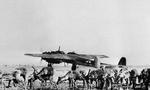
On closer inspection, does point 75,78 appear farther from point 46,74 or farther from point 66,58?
point 66,58

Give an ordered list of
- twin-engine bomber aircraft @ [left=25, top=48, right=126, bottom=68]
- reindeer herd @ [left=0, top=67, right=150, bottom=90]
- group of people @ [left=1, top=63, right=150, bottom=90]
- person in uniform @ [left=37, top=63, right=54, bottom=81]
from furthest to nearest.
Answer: twin-engine bomber aircraft @ [left=25, top=48, right=126, bottom=68], person in uniform @ [left=37, top=63, right=54, bottom=81], group of people @ [left=1, top=63, right=150, bottom=90], reindeer herd @ [left=0, top=67, right=150, bottom=90]

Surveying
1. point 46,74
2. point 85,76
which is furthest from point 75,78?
point 46,74

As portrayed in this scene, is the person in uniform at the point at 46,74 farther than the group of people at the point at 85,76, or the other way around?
the person in uniform at the point at 46,74

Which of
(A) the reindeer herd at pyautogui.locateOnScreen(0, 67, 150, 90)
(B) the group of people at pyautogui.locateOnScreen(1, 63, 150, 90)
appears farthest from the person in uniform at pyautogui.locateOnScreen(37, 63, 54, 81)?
(A) the reindeer herd at pyautogui.locateOnScreen(0, 67, 150, 90)

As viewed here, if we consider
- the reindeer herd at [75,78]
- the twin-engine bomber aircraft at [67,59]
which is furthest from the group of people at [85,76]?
the twin-engine bomber aircraft at [67,59]

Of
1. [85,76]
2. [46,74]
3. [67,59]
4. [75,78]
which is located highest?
[67,59]

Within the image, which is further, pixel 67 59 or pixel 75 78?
pixel 67 59

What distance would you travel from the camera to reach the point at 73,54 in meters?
45.6

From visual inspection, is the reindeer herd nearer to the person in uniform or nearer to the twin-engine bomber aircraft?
the person in uniform

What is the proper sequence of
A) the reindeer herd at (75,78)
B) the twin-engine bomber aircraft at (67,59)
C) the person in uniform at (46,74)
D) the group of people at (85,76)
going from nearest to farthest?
the reindeer herd at (75,78) → the group of people at (85,76) → the person in uniform at (46,74) → the twin-engine bomber aircraft at (67,59)

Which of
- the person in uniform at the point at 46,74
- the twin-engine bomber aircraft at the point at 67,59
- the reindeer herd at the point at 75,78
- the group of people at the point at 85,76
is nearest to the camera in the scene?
the reindeer herd at the point at 75,78

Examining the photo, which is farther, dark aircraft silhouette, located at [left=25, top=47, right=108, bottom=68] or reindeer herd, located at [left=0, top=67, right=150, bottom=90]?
dark aircraft silhouette, located at [left=25, top=47, right=108, bottom=68]

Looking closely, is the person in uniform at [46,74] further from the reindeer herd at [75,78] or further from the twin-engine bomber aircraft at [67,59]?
the twin-engine bomber aircraft at [67,59]

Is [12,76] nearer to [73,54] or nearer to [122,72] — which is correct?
[122,72]
